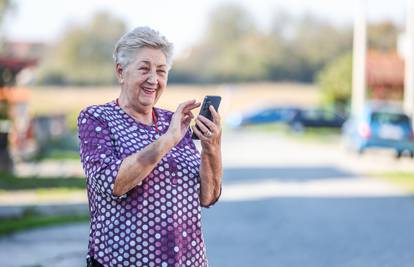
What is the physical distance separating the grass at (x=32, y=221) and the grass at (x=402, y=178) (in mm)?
7441

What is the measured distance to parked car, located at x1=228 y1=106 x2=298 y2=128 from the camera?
55.7 meters

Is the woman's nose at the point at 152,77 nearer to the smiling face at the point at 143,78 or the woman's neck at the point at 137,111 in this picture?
the smiling face at the point at 143,78

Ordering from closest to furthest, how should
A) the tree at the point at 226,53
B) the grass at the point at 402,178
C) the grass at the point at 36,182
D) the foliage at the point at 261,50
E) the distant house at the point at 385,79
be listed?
the grass at the point at 36,182
the grass at the point at 402,178
the distant house at the point at 385,79
the tree at the point at 226,53
the foliage at the point at 261,50

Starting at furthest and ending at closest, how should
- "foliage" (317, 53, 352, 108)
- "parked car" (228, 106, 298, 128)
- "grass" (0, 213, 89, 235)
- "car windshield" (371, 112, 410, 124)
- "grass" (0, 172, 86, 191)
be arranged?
"foliage" (317, 53, 352, 108) < "parked car" (228, 106, 298, 128) < "car windshield" (371, 112, 410, 124) < "grass" (0, 172, 86, 191) < "grass" (0, 213, 89, 235)

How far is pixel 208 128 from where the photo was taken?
134 inches

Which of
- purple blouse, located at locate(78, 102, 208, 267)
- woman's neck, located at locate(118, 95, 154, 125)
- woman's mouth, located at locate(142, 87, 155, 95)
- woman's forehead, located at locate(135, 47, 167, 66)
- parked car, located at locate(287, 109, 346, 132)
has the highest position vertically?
woman's forehead, located at locate(135, 47, 167, 66)

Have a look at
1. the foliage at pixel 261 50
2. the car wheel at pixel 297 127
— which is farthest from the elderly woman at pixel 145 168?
the foliage at pixel 261 50

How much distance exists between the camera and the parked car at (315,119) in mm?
51188

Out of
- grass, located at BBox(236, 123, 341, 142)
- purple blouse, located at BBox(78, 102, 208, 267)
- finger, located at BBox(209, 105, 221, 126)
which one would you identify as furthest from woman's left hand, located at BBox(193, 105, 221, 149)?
grass, located at BBox(236, 123, 341, 142)

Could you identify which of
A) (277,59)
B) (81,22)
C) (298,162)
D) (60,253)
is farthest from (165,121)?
(81,22)

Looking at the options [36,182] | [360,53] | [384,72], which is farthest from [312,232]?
[384,72]

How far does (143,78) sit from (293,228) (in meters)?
8.78

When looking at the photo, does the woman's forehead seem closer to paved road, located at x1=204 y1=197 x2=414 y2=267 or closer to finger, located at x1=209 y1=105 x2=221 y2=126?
finger, located at x1=209 y1=105 x2=221 y2=126

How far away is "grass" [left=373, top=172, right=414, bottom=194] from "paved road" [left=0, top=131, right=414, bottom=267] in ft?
1.07
